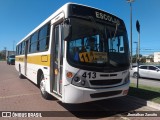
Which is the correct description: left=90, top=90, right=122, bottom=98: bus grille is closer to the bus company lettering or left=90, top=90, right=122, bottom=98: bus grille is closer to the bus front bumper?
the bus front bumper

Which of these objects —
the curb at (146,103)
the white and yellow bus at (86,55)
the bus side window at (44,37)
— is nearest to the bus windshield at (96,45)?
the white and yellow bus at (86,55)

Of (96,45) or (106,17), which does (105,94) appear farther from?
(106,17)

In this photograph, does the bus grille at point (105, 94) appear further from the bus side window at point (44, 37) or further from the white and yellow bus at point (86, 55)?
the bus side window at point (44, 37)

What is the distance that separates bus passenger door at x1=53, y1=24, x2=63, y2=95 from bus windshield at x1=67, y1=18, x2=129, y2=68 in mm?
688

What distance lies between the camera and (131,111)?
723 centimetres

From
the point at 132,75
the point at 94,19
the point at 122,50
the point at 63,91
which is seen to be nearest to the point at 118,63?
the point at 122,50

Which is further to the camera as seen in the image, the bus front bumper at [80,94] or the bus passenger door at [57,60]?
the bus passenger door at [57,60]

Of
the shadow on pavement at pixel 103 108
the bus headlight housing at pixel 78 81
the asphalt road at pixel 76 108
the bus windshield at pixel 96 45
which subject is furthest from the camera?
the shadow on pavement at pixel 103 108

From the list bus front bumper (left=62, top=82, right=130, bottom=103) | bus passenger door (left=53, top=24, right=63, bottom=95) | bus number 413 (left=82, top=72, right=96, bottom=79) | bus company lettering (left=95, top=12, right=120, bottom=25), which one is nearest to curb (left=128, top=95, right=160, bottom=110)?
bus front bumper (left=62, top=82, right=130, bottom=103)

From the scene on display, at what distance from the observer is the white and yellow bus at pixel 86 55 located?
20.6ft

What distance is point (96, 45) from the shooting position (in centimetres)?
691

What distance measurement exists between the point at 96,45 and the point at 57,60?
145cm

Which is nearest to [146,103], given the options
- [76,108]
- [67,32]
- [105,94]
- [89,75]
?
[105,94]

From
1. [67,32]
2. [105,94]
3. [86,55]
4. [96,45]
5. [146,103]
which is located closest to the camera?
[67,32]
